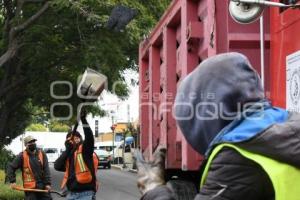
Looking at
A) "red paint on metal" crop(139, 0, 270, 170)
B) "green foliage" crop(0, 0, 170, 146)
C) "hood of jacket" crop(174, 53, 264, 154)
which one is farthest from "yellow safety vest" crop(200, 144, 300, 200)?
"green foliage" crop(0, 0, 170, 146)

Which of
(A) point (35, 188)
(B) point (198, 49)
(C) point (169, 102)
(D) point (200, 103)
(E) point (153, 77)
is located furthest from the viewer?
(A) point (35, 188)

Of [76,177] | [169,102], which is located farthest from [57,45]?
[169,102]

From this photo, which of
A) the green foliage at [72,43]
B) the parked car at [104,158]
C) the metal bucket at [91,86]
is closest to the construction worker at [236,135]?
the metal bucket at [91,86]

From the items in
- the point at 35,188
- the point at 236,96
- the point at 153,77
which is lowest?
the point at 35,188

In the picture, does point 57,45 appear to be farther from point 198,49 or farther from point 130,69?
point 198,49

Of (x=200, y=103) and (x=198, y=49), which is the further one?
(x=198, y=49)

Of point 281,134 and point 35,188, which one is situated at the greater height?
point 281,134

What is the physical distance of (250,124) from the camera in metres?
1.77

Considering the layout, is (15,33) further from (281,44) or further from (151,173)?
(151,173)

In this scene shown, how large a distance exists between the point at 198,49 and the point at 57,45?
10.5 metres

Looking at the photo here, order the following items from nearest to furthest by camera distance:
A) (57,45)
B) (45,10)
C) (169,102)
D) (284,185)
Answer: (284,185) < (169,102) < (45,10) < (57,45)

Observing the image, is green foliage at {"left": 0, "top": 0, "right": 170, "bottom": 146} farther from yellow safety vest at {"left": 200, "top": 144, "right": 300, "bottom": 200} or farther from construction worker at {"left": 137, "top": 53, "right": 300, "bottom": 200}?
yellow safety vest at {"left": 200, "top": 144, "right": 300, "bottom": 200}

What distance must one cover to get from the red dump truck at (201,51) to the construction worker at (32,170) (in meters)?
2.38

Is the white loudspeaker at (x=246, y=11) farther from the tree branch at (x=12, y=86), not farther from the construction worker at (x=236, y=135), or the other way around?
the tree branch at (x=12, y=86)
